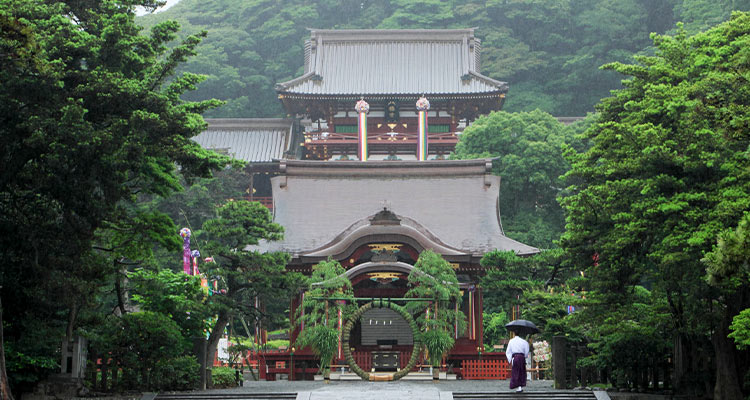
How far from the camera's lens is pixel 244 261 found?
21.4m

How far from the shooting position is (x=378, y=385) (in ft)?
60.3

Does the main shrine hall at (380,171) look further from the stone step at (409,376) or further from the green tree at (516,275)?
the green tree at (516,275)

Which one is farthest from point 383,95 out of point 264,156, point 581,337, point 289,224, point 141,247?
point 141,247

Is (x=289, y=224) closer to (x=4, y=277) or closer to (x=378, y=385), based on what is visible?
(x=378, y=385)

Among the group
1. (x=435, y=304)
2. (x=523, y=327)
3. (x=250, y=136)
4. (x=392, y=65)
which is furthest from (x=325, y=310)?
(x=392, y=65)

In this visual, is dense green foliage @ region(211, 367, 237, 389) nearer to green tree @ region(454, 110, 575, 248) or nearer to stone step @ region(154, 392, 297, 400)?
stone step @ region(154, 392, 297, 400)

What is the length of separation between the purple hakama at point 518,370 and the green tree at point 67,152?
21.6 feet

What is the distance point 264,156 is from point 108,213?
27638 millimetres

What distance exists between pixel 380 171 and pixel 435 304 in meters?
9.01

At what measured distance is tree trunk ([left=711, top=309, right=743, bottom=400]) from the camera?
15023 millimetres

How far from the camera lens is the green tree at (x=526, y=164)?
33750 mm

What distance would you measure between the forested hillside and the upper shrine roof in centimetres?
625

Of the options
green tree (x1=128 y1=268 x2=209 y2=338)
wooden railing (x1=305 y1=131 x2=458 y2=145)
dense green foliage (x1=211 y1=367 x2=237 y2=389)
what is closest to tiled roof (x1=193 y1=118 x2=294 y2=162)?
wooden railing (x1=305 y1=131 x2=458 y2=145)

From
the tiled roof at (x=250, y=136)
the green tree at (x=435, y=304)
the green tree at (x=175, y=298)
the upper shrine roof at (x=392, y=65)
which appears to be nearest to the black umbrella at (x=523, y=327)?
the green tree at (x=435, y=304)
